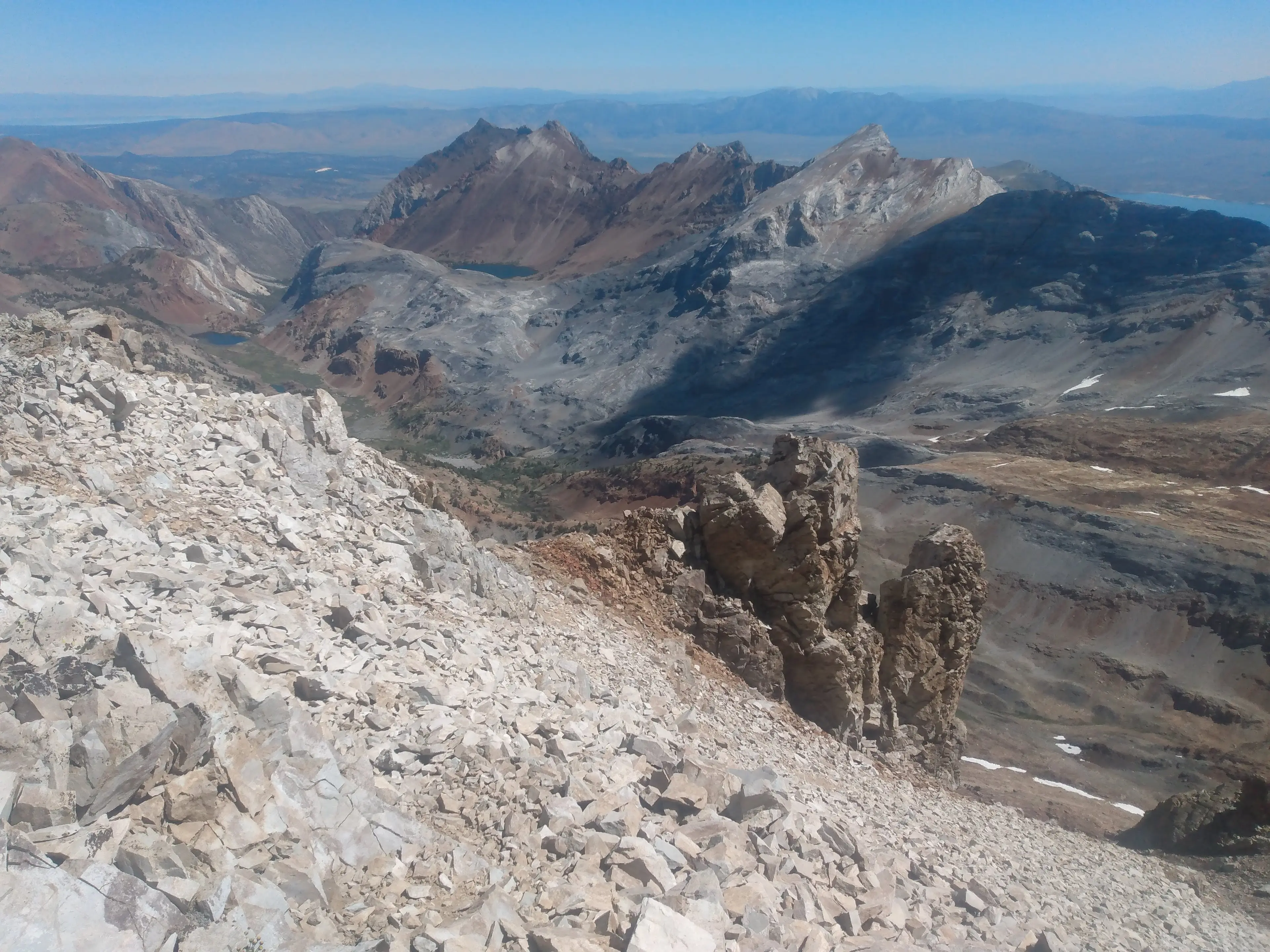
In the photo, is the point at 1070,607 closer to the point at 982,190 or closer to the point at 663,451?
the point at 663,451

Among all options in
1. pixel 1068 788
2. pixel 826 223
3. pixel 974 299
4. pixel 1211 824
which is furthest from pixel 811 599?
pixel 826 223

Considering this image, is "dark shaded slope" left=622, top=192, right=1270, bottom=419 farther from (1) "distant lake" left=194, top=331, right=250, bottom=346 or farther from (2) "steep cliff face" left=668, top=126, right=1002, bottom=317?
(1) "distant lake" left=194, top=331, right=250, bottom=346

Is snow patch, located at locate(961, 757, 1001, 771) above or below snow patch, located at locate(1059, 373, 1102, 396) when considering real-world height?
below

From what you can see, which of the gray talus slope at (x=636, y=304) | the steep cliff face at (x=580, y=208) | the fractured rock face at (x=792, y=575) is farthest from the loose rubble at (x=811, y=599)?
the steep cliff face at (x=580, y=208)

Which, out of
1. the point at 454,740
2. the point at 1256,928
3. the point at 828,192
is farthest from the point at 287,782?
the point at 828,192

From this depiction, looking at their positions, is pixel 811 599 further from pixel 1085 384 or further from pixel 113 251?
pixel 113 251

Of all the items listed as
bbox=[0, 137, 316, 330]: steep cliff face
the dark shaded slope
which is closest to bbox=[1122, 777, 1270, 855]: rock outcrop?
the dark shaded slope

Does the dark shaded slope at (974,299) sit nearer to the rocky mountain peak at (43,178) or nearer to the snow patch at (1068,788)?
the snow patch at (1068,788)

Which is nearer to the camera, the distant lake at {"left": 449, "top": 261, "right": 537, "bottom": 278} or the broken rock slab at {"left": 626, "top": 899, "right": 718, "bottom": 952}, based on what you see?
the broken rock slab at {"left": 626, "top": 899, "right": 718, "bottom": 952}
